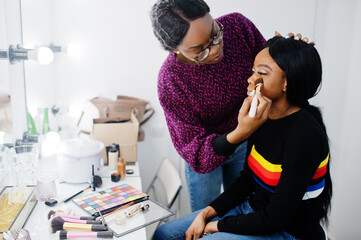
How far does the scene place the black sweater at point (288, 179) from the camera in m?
0.96

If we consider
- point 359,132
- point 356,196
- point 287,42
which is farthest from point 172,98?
point 356,196

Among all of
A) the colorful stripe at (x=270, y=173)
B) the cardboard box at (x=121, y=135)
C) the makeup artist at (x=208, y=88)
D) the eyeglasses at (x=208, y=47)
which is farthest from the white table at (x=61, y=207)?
the eyeglasses at (x=208, y=47)

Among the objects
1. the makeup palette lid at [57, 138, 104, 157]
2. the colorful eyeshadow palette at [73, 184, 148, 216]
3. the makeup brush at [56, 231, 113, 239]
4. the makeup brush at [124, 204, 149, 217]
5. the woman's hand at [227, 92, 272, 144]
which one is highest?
the woman's hand at [227, 92, 272, 144]

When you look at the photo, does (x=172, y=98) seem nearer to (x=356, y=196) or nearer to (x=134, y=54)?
(x=134, y=54)

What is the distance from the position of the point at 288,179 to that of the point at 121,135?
3.42ft

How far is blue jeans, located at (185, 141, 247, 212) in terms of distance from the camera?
1453 millimetres

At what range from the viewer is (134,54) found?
2119mm

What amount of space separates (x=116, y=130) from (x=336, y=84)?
4.83 ft

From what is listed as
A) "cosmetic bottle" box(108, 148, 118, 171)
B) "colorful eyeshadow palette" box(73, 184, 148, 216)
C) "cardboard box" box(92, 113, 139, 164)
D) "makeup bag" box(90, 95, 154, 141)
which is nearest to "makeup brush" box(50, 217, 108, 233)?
"colorful eyeshadow palette" box(73, 184, 148, 216)

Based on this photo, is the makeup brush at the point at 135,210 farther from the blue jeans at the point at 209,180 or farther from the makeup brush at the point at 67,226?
the blue jeans at the point at 209,180

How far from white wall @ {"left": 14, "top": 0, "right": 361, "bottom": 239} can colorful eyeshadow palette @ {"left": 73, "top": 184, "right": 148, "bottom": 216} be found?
89cm

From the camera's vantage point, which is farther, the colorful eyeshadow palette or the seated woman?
the colorful eyeshadow palette

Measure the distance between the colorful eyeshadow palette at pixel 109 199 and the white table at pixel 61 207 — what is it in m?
0.03

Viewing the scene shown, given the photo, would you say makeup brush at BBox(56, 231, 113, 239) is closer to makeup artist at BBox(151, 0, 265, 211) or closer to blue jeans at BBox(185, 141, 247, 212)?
makeup artist at BBox(151, 0, 265, 211)
